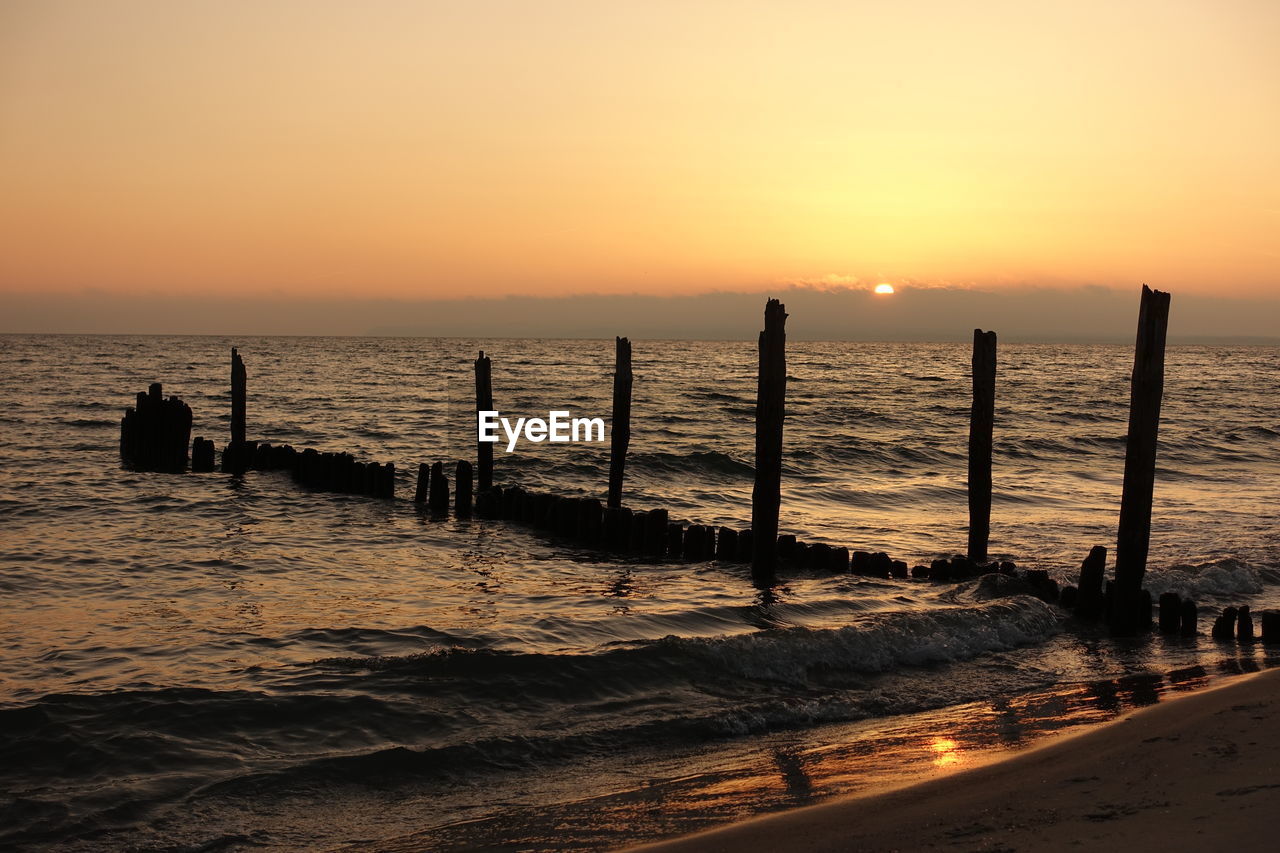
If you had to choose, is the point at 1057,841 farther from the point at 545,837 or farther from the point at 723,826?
the point at 545,837

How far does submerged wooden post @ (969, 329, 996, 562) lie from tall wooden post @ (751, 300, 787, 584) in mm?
2963

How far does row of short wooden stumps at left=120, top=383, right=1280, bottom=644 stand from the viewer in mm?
11227

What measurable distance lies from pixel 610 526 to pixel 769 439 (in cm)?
360

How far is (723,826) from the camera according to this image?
568 cm

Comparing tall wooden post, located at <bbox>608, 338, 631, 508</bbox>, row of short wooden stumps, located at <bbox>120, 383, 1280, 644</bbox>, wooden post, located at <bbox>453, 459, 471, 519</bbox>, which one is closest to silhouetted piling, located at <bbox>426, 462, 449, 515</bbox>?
row of short wooden stumps, located at <bbox>120, 383, 1280, 644</bbox>

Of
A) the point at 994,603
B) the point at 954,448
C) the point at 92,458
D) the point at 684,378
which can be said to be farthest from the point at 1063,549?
the point at 684,378

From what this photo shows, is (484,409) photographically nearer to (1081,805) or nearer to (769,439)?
(769,439)

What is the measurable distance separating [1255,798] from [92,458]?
25.3 m

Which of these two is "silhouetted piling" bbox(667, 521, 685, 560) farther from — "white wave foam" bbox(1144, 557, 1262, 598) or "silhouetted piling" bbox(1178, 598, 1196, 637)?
"silhouetted piling" bbox(1178, 598, 1196, 637)

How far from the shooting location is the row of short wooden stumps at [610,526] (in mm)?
11227

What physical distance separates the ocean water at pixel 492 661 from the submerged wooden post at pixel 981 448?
51.2 inches

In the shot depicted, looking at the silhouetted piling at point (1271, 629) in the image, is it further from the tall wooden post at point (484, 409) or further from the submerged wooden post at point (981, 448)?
the tall wooden post at point (484, 409)

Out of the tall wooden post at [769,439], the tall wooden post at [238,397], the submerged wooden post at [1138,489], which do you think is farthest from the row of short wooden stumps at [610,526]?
the tall wooden post at [769,439]

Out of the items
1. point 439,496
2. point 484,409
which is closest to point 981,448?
point 484,409
